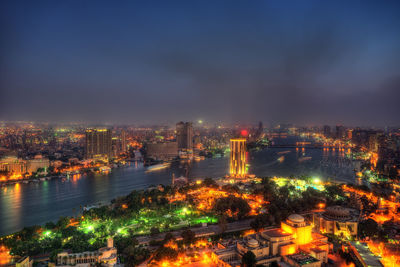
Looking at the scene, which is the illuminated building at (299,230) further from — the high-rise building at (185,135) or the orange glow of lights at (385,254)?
the high-rise building at (185,135)

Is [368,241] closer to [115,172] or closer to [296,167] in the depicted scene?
[296,167]

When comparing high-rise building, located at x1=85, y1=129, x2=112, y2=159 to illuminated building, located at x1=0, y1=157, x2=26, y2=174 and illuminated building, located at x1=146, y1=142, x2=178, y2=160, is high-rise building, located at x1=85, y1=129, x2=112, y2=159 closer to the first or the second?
illuminated building, located at x1=146, y1=142, x2=178, y2=160

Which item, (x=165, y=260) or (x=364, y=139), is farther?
(x=364, y=139)

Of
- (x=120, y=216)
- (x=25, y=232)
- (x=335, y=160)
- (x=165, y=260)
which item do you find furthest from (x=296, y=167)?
(x=25, y=232)

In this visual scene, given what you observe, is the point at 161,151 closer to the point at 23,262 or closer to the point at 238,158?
the point at 238,158

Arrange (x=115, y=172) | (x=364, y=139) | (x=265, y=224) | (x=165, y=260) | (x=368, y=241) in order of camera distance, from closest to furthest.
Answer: (x=165, y=260) < (x=368, y=241) < (x=265, y=224) < (x=115, y=172) < (x=364, y=139)

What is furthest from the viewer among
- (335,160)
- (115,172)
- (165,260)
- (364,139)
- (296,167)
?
(364,139)

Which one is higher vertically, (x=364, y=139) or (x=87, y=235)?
(x=364, y=139)
